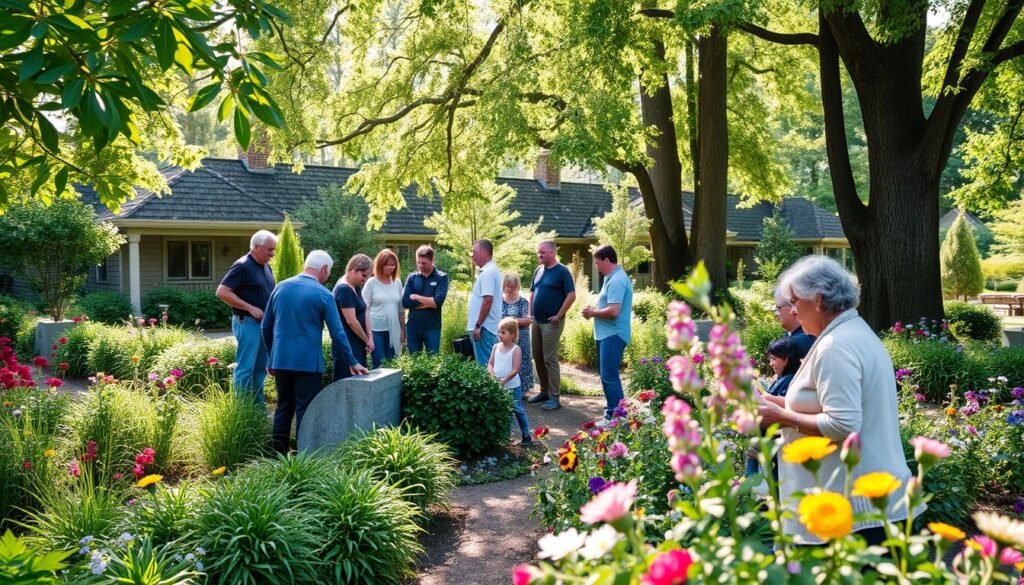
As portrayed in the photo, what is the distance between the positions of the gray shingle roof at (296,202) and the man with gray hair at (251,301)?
15124mm

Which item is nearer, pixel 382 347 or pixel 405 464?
pixel 405 464

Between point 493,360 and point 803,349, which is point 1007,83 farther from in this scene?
point 803,349

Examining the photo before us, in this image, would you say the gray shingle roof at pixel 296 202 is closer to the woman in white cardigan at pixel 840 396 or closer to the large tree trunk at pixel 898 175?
the large tree trunk at pixel 898 175

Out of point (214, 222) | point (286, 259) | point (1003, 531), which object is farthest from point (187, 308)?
point (1003, 531)

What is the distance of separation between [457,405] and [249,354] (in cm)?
229

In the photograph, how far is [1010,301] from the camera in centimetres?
2650

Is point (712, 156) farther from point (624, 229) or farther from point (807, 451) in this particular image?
point (807, 451)

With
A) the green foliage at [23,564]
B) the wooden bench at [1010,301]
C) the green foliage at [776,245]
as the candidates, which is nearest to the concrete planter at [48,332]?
the green foliage at [23,564]

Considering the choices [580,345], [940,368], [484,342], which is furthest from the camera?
[580,345]

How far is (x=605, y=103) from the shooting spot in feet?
35.7

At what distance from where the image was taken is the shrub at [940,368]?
32.6 feet

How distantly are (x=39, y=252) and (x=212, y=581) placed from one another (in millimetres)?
15119

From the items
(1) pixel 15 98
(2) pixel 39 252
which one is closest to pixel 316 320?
(1) pixel 15 98

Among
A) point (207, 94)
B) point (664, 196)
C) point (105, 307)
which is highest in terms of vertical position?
point (664, 196)
